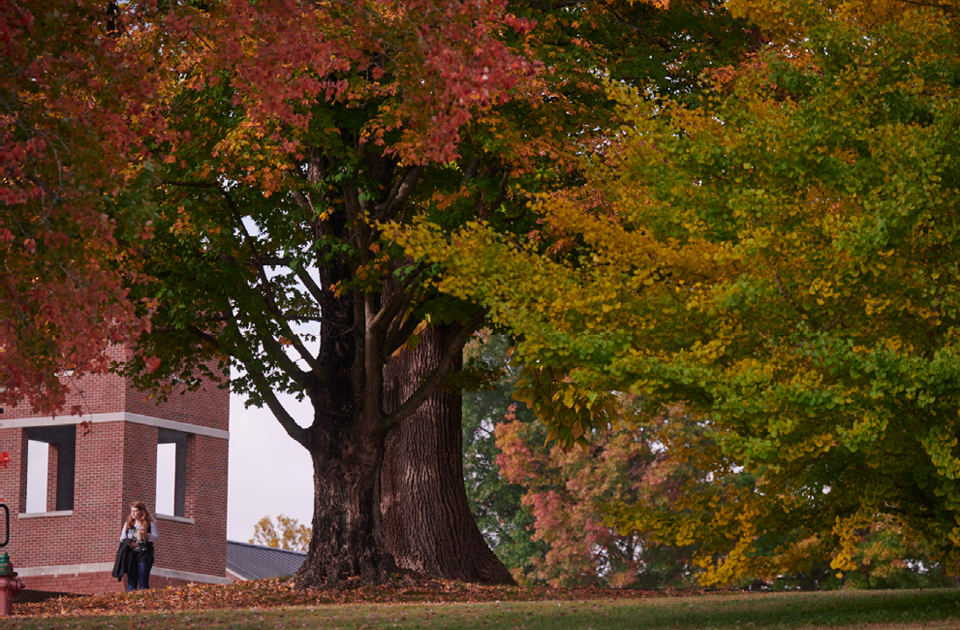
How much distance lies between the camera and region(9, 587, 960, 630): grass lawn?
9977mm

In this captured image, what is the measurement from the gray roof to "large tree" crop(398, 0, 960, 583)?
99.9ft

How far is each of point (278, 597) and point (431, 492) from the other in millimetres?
4374

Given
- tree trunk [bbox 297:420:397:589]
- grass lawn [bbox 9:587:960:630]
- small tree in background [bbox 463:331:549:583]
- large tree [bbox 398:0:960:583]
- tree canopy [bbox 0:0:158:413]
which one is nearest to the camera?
tree canopy [bbox 0:0:158:413]

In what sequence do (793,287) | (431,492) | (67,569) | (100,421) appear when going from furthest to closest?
1. (100,421)
2. (67,569)
3. (431,492)
4. (793,287)

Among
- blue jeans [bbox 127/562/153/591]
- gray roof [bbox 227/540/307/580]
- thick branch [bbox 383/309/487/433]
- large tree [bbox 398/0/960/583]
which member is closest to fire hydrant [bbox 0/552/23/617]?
blue jeans [bbox 127/562/153/591]

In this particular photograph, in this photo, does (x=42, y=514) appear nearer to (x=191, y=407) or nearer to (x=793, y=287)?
(x=191, y=407)

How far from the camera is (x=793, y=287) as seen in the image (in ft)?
31.7

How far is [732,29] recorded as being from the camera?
16031mm

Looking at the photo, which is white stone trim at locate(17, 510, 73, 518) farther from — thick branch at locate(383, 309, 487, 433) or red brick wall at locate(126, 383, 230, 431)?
thick branch at locate(383, 309, 487, 433)

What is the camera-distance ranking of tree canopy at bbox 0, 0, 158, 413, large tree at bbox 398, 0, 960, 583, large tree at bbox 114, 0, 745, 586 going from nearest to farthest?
tree canopy at bbox 0, 0, 158, 413 < large tree at bbox 398, 0, 960, 583 < large tree at bbox 114, 0, 745, 586

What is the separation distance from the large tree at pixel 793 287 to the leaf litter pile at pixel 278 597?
452cm

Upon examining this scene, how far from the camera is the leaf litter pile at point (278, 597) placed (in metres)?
13.2

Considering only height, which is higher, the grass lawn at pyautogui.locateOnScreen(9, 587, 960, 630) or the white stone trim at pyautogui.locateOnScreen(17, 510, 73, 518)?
the white stone trim at pyautogui.locateOnScreen(17, 510, 73, 518)

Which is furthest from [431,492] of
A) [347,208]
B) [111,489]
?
[111,489]
